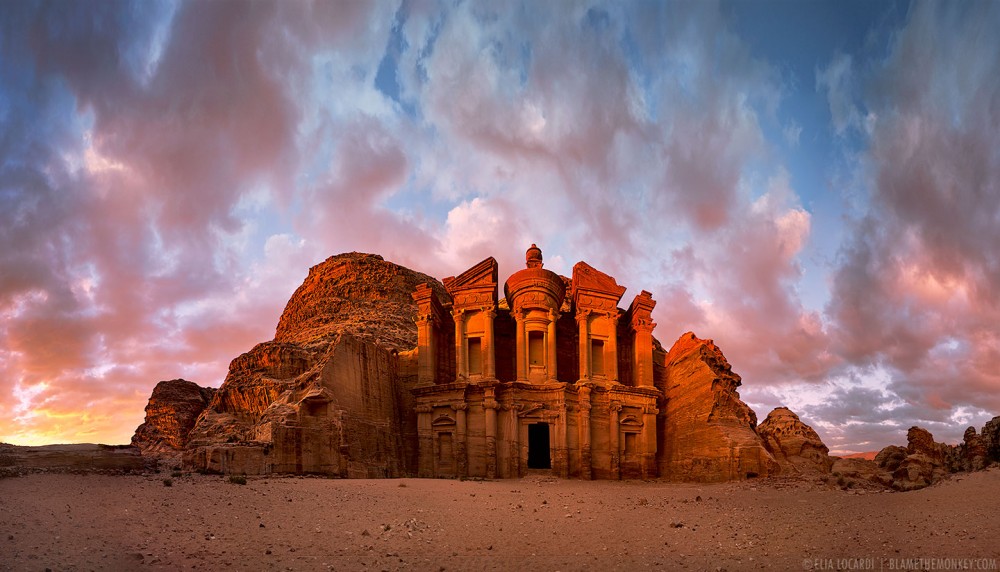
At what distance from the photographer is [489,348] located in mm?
37625

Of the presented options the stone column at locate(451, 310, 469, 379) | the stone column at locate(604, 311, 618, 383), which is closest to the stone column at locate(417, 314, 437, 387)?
the stone column at locate(451, 310, 469, 379)

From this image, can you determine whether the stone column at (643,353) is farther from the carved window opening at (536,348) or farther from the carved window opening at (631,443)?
the carved window opening at (536,348)

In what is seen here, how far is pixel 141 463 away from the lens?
2036cm

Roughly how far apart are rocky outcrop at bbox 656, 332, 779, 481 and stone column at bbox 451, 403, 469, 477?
11.5m

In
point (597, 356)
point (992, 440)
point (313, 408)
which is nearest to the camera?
point (992, 440)

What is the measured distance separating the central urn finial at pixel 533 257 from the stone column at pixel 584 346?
4.16 meters

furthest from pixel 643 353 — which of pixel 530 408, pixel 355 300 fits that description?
pixel 355 300

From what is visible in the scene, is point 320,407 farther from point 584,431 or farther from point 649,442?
point 649,442

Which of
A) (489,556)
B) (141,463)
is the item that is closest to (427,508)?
(489,556)

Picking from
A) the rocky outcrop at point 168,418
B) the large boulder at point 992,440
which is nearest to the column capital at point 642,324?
the large boulder at point 992,440

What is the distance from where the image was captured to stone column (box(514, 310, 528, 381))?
3741 centimetres

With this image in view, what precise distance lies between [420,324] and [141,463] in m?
19.6

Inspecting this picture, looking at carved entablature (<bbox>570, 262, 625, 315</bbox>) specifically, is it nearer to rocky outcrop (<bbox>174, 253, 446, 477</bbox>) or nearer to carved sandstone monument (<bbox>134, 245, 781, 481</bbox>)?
carved sandstone monument (<bbox>134, 245, 781, 481</bbox>)

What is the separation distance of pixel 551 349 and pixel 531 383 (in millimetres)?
2456
